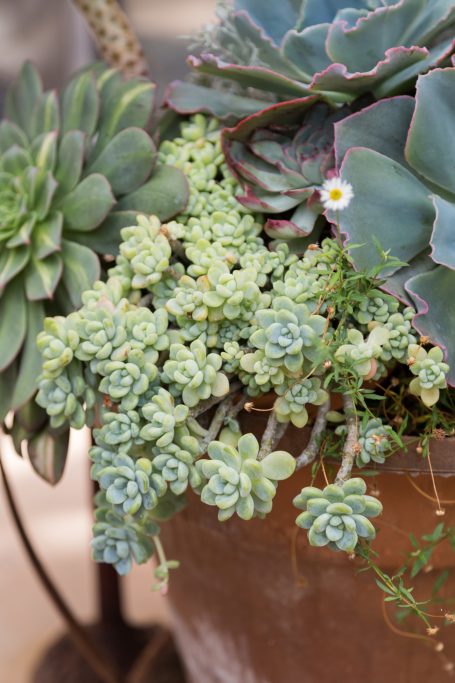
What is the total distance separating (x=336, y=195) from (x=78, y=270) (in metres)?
0.27

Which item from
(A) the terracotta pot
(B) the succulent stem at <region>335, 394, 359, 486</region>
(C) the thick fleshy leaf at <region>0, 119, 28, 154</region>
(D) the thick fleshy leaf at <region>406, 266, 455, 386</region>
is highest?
(C) the thick fleshy leaf at <region>0, 119, 28, 154</region>

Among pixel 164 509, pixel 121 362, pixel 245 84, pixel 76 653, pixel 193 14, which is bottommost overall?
pixel 76 653

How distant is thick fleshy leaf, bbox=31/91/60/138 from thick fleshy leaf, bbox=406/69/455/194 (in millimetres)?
395

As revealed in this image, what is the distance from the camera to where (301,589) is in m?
0.82

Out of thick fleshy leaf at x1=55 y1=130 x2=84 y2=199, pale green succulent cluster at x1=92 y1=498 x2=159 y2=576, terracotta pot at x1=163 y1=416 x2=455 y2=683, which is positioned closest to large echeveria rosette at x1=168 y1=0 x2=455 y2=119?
thick fleshy leaf at x1=55 y1=130 x2=84 y2=199

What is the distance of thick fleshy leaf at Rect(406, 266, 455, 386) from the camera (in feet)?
2.15

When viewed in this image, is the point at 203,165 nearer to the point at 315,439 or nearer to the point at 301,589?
the point at 315,439

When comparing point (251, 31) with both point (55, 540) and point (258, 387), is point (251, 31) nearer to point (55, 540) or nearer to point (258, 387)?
point (258, 387)

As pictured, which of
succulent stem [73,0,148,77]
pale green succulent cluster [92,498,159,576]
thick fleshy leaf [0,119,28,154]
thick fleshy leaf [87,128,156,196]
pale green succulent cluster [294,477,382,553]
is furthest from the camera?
succulent stem [73,0,148,77]

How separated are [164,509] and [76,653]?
2.61ft

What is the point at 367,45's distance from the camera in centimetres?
74

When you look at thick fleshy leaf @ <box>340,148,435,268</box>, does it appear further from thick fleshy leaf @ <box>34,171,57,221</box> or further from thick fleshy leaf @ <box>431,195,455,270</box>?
thick fleshy leaf @ <box>34,171,57,221</box>

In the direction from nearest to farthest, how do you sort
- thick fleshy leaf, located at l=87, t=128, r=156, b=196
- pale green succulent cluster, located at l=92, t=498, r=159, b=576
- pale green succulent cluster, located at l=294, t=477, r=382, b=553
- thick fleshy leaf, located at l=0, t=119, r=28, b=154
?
pale green succulent cluster, located at l=294, t=477, r=382, b=553 → pale green succulent cluster, located at l=92, t=498, r=159, b=576 → thick fleshy leaf, located at l=87, t=128, r=156, b=196 → thick fleshy leaf, located at l=0, t=119, r=28, b=154

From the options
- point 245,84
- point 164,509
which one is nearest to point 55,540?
point 164,509
